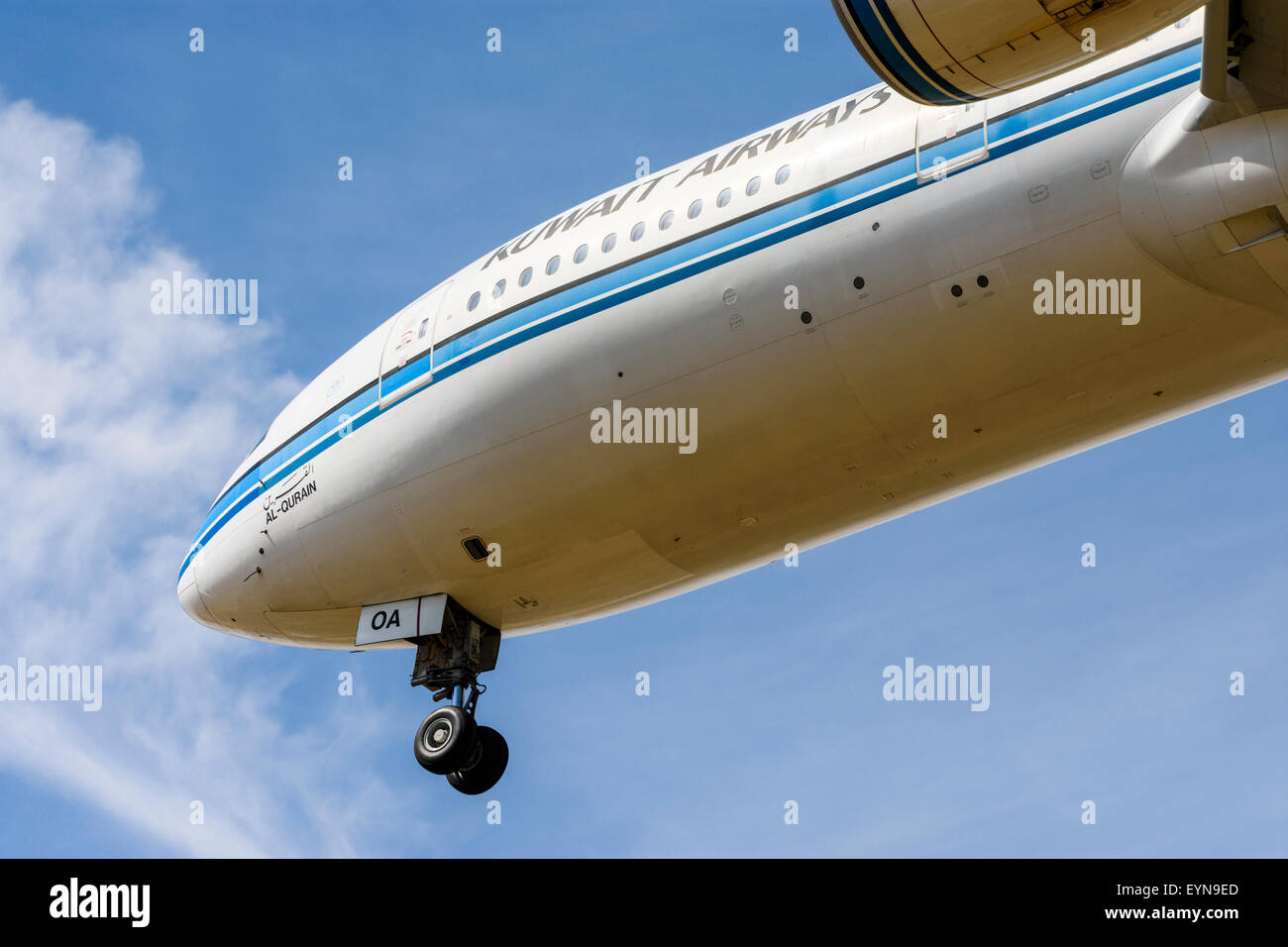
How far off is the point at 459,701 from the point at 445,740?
627 millimetres

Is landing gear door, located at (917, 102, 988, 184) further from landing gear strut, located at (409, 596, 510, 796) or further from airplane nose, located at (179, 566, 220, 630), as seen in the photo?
airplane nose, located at (179, 566, 220, 630)

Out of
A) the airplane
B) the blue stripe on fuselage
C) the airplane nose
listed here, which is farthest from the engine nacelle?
the airplane nose

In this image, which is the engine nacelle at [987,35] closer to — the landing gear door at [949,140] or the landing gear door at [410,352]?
the landing gear door at [949,140]

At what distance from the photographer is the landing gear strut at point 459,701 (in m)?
22.9

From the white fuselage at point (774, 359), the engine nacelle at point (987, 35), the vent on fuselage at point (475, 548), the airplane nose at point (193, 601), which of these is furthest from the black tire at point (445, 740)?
the engine nacelle at point (987, 35)

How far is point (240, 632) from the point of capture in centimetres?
2470

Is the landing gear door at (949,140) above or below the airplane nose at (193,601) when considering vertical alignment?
above

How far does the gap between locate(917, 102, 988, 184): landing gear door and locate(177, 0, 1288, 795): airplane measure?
0.04 meters

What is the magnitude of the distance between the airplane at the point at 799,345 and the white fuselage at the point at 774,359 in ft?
0.13

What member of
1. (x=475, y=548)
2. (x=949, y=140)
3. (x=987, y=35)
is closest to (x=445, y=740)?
(x=475, y=548)

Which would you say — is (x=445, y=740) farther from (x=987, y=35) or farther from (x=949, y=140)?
(x=987, y=35)

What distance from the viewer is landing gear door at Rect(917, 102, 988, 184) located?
17.4 metres
